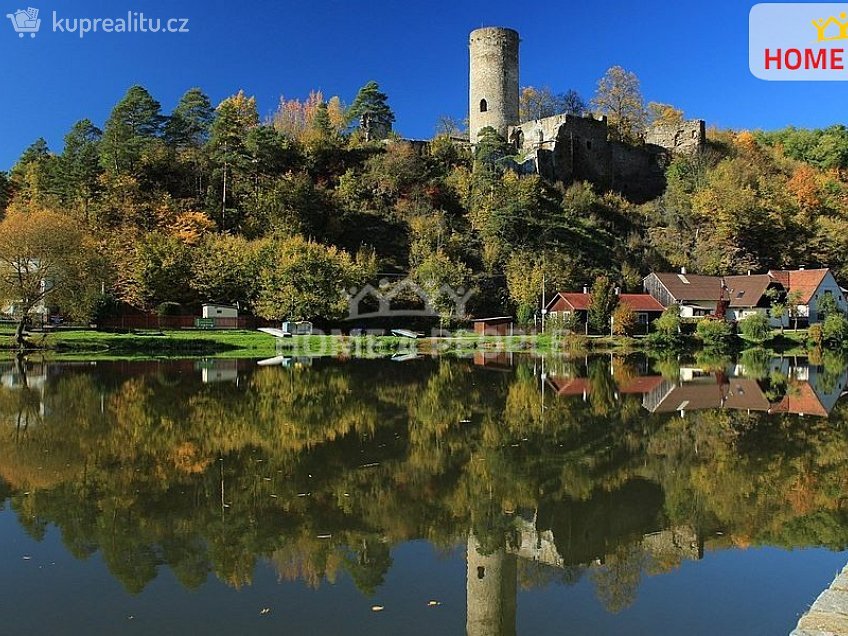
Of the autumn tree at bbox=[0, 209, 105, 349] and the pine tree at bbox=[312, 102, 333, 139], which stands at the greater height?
the pine tree at bbox=[312, 102, 333, 139]

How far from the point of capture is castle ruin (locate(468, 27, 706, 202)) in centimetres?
6412

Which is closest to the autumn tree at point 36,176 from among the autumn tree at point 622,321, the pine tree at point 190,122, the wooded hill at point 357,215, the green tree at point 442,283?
the wooded hill at point 357,215

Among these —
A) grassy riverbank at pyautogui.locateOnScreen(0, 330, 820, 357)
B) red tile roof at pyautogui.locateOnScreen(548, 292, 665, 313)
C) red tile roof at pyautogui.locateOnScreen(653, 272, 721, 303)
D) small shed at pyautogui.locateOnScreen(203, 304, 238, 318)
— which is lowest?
grassy riverbank at pyautogui.locateOnScreen(0, 330, 820, 357)

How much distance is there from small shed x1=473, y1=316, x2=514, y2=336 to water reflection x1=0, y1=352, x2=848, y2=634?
28471mm

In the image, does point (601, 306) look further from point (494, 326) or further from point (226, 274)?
point (226, 274)

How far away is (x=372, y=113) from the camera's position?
7112 cm

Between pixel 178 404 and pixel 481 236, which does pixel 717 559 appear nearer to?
pixel 178 404

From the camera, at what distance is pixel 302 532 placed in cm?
853

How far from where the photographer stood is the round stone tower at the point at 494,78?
6372 cm

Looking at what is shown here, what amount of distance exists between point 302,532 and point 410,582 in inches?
68.8

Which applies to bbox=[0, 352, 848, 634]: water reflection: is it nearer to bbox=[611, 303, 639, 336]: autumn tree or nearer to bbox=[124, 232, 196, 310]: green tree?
bbox=[611, 303, 639, 336]: autumn tree

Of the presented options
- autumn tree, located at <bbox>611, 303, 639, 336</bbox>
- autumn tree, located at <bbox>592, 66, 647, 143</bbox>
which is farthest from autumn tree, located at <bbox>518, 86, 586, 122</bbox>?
autumn tree, located at <bbox>611, 303, 639, 336</bbox>

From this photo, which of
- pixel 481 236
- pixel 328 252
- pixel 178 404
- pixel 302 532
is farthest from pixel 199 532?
pixel 481 236

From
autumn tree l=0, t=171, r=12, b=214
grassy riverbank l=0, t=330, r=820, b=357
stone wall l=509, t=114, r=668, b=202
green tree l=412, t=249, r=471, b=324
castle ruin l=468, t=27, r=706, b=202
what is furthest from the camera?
stone wall l=509, t=114, r=668, b=202
